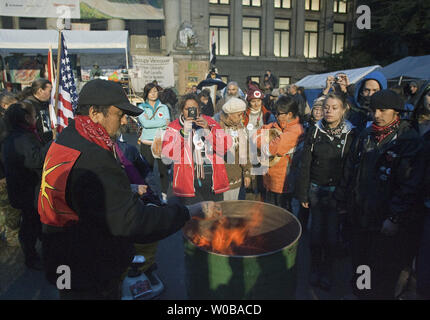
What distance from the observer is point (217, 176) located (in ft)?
12.6

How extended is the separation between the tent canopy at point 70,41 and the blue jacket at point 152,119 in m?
13.4

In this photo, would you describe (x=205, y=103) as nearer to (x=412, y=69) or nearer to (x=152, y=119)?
(x=152, y=119)

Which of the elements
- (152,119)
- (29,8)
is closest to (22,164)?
(152,119)

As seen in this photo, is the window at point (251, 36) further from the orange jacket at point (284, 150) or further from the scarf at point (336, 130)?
the scarf at point (336, 130)

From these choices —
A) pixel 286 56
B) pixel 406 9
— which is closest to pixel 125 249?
pixel 406 9

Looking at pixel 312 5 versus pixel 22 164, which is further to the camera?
pixel 312 5

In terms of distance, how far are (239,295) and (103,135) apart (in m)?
1.39

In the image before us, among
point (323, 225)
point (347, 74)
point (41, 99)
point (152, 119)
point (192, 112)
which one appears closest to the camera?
point (323, 225)

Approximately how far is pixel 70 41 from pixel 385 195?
782 inches

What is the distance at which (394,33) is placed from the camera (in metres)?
17.5

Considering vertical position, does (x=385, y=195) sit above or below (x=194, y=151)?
below

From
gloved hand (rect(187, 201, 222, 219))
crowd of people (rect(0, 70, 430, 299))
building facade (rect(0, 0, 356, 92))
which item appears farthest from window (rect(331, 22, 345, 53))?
gloved hand (rect(187, 201, 222, 219))

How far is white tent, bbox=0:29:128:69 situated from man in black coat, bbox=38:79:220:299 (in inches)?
676

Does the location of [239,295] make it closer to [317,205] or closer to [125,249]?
[125,249]
